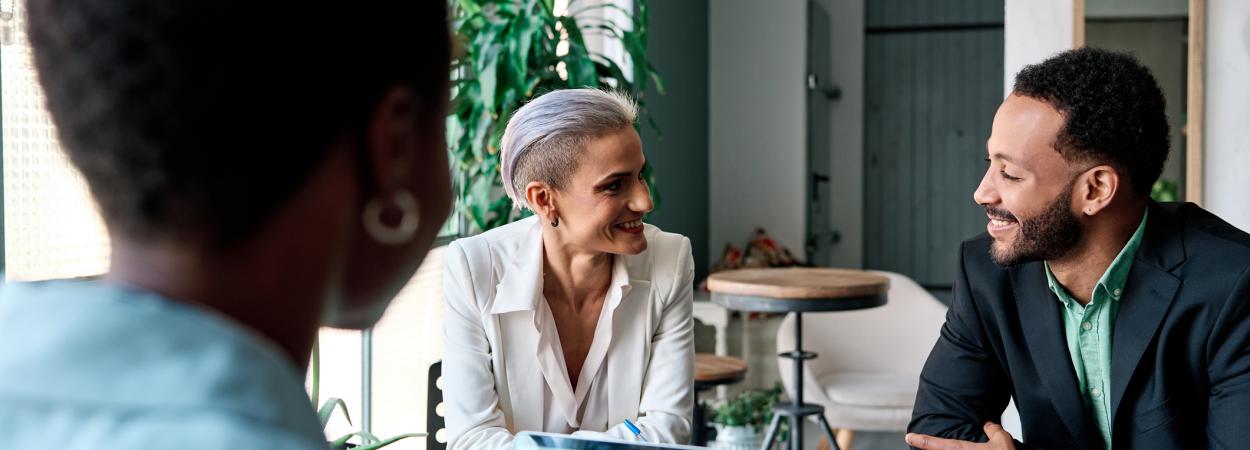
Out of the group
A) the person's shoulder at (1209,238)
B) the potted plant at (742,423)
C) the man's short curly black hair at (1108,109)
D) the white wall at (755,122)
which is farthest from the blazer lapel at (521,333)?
the white wall at (755,122)

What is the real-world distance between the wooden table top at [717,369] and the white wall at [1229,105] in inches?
60.2

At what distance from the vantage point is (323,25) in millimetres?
433

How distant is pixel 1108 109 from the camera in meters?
1.66

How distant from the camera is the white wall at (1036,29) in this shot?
3.24 metres

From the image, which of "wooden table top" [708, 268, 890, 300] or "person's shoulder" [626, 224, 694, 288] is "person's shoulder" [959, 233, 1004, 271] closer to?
"person's shoulder" [626, 224, 694, 288]

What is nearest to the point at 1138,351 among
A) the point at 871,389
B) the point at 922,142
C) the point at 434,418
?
the point at 434,418

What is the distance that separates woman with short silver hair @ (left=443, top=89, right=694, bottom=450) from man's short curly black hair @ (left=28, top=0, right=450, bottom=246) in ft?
4.32

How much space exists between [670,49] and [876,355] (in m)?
2.27

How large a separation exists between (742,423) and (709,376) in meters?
0.76

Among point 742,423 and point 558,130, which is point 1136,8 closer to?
point 742,423

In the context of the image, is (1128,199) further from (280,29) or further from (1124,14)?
(1124,14)

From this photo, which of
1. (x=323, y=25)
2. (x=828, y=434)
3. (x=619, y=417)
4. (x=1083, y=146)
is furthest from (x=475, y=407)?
(x=828, y=434)

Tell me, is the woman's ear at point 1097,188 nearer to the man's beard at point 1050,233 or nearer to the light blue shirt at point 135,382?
the man's beard at point 1050,233

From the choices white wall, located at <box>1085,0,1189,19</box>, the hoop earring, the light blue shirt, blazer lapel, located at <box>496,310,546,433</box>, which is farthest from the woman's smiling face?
white wall, located at <box>1085,0,1189,19</box>
